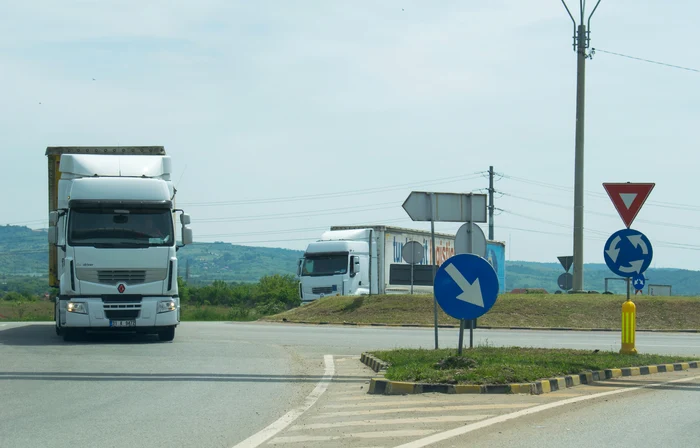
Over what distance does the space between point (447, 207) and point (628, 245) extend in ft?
10.4

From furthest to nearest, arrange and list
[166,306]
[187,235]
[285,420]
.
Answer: [187,235] → [166,306] → [285,420]

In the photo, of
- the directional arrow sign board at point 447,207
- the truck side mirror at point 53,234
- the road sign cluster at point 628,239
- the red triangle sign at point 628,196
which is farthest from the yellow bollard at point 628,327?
the truck side mirror at point 53,234

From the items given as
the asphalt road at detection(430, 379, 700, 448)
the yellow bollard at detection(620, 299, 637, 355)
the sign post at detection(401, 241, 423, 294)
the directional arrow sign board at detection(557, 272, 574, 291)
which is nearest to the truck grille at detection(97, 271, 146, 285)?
the yellow bollard at detection(620, 299, 637, 355)

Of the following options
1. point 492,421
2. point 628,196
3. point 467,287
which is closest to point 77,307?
point 467,287

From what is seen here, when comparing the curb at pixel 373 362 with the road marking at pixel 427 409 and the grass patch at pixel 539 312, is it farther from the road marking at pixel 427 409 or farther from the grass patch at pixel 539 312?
the grass patch at pixel 539 312

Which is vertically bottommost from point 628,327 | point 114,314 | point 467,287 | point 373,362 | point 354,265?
point 373,362

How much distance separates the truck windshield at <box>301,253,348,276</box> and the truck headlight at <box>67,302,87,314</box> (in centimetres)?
2023

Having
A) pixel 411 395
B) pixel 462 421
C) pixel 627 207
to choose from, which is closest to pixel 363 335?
pixel 627 207

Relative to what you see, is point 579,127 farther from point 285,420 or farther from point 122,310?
point 285,420

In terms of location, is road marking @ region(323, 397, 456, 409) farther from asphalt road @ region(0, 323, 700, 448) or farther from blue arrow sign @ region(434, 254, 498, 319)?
blue arrow sign @ region(434, 254, 498, 319)

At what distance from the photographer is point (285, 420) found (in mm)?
9367

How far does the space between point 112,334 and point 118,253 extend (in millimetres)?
4696

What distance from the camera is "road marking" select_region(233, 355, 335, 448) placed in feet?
26.4

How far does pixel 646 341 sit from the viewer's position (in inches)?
877
